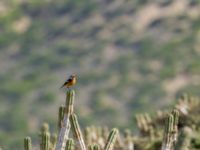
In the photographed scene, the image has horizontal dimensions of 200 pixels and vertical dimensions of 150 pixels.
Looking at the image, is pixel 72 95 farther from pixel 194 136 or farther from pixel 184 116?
pixel 184 116

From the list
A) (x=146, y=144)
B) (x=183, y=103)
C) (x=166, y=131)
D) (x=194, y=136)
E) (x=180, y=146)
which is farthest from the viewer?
(x=183, y=103)

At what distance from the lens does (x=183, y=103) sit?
29719mm

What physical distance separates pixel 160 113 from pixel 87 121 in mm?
167214

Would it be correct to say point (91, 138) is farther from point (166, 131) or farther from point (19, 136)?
point (19, 136)

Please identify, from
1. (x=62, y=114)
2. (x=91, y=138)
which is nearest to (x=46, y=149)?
(x=62, y=114)

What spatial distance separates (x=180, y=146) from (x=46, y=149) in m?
3.01

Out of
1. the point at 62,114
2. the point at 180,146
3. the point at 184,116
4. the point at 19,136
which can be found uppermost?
the point at 19,136

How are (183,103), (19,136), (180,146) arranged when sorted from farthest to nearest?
(19,136) → (183,103) → (180,146)

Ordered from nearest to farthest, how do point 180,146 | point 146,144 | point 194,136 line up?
point 180,146 → point 194,136 → point 146,144

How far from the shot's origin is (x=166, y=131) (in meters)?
17.2

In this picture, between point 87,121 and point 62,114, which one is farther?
point 87,121

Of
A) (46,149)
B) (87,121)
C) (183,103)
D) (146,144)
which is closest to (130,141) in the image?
(146,144)

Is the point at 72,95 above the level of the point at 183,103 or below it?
below

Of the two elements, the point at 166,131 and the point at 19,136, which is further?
the point at 19,136
